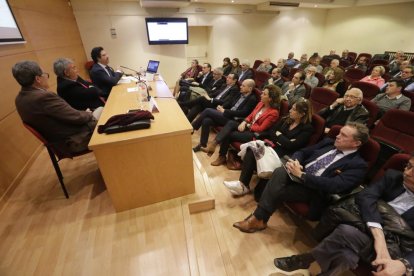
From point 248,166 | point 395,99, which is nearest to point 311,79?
point 395,99

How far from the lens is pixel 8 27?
2449 millimetres

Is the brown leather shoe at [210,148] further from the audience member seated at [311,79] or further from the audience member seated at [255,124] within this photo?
the audience member seated at [311,79]

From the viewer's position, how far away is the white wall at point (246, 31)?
19.5 ft

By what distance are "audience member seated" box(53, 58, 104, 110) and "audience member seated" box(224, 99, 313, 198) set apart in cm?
187

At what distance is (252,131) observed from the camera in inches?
95.0

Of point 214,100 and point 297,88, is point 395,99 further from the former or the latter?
point 214,100

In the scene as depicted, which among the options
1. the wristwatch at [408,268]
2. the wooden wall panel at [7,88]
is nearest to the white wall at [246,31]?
the wooden wall panel at [7,88]

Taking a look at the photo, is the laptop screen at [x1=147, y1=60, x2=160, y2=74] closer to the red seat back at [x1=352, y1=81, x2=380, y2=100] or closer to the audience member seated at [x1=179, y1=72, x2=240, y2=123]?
the audience member seated at [x1=179, y1=72, x2=240, y2=123]

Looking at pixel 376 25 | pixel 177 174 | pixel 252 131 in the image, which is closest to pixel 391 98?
pixel 252 131

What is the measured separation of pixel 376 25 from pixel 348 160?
9530 millimetres

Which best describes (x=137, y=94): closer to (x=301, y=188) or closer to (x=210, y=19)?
(x=301, y=188)

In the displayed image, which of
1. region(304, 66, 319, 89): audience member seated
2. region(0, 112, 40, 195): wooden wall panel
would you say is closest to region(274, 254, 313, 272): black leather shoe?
region(0, 112, 40, 195): wooden wall panel

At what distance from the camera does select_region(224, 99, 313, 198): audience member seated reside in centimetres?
192

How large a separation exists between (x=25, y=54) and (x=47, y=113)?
2.06 m
